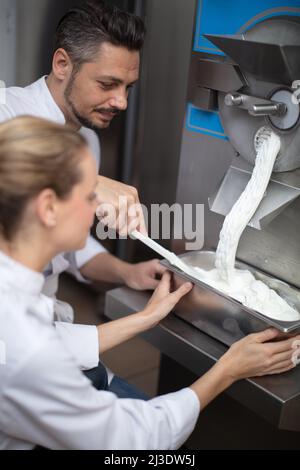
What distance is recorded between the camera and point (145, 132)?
6.40ft

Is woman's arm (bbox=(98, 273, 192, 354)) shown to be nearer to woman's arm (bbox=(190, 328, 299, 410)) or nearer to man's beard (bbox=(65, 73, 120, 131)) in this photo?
woman's arm (bbox=(190, 328, 299, 410))

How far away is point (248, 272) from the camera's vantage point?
117cm

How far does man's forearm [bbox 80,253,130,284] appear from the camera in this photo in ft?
4.59

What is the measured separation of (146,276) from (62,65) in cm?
53

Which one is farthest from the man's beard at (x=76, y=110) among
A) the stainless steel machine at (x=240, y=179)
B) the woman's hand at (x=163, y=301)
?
the woman's hand at (x=163, y=301)

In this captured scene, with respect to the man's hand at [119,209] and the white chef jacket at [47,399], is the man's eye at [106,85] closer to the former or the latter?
the man's hand at [119,209]

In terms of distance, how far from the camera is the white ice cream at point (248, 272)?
42.1 inches

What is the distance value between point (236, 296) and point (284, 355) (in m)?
0.17

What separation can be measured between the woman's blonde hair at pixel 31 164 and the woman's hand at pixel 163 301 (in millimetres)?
411

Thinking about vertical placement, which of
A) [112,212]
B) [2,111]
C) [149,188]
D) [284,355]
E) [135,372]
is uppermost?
[2,111]

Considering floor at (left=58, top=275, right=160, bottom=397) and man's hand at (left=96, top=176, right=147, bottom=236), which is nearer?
man's hand at (left=96, top=176, right=147, bottom=236)

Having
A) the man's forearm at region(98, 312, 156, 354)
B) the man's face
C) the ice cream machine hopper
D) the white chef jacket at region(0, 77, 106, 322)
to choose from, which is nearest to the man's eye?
the man's face
